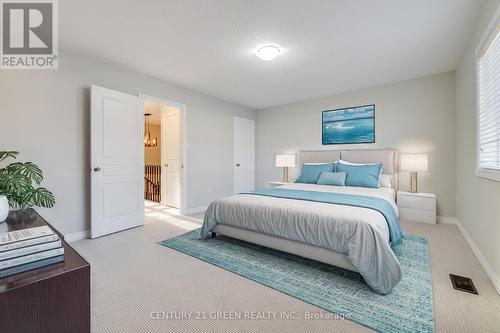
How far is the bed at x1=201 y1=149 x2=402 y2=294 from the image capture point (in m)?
1.85

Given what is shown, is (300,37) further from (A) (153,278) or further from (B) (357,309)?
(A) (153,278)

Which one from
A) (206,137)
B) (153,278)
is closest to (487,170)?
(153,278)

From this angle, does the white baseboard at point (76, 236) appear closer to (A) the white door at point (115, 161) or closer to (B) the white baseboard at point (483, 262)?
(A) the white door at point (115, 161)

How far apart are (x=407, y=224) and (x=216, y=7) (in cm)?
406

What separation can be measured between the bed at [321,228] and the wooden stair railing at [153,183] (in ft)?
12.4

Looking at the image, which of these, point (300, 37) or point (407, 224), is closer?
point (300, 37)

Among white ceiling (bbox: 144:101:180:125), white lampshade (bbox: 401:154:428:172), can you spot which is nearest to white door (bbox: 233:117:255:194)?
white ceiling (bbox: 144:101:180:125)

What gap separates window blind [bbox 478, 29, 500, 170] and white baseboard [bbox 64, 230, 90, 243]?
4.62 metres

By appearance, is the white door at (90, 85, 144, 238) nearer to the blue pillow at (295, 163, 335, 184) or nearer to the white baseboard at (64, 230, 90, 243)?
the white baseboard at (64, 230, 90, 243)

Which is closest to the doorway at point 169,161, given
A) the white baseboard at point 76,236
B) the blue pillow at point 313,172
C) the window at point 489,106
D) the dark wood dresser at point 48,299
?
the white baseboard at point 76,236

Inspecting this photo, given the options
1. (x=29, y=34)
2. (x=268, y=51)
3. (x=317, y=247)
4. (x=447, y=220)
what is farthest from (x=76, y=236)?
(x=447, y=220)

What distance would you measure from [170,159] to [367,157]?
4.21 metres

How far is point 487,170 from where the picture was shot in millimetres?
2154

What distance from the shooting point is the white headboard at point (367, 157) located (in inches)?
165
